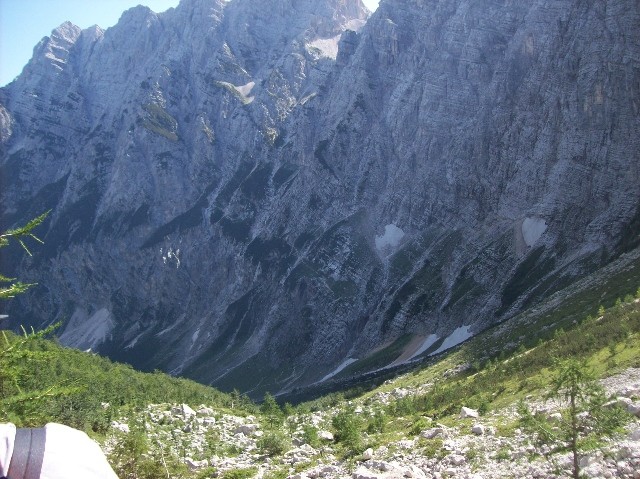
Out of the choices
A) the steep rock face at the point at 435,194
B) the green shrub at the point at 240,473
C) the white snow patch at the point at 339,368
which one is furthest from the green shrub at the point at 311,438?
the white snow patch at the point at 339,368

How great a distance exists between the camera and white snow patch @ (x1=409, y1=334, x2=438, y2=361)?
113 meters

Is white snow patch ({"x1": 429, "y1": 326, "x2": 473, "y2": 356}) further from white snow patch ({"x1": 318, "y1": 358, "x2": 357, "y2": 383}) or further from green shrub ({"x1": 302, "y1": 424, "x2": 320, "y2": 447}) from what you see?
green shrub ({"x1": 302, "y1": 424, "x2": 320, "y2": 447})

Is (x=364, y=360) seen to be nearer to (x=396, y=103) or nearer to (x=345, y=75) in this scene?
(x=396, y=103)

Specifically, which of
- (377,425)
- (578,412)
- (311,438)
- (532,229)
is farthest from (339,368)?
(578,412)

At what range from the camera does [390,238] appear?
6147 inches

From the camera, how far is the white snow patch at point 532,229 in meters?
116

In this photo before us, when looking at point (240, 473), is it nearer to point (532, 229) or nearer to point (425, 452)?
point (425, 452)

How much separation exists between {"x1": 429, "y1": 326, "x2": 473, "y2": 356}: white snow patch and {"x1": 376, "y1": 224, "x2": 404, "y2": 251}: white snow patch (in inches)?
1771

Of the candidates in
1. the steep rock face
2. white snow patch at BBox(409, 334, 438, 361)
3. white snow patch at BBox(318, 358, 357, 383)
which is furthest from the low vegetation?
white snow patch at BBox(318, 358, 357, 383)

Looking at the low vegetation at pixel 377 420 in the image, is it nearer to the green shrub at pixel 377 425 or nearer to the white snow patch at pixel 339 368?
the green shrub at pixel 377 425

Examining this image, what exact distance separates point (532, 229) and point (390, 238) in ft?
151

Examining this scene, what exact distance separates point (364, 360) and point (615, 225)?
58.9m

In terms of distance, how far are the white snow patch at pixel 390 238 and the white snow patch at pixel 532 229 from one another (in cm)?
4026

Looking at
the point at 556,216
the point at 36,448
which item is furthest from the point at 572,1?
the point at 36,448
